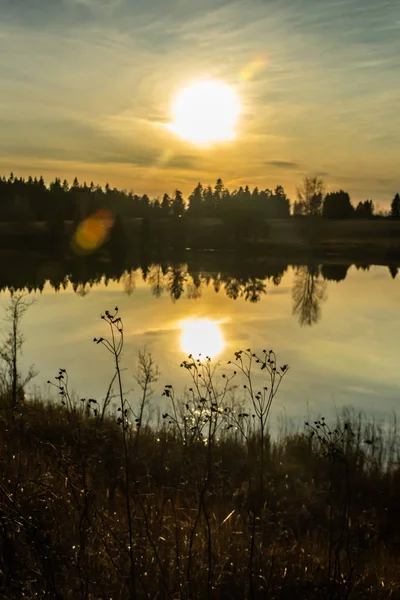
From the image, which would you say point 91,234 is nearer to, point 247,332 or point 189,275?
point 189,275

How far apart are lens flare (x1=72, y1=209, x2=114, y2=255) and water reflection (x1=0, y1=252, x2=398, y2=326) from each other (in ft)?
24.3

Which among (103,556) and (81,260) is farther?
(81,260)

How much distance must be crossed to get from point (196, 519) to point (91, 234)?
11050 centimetres

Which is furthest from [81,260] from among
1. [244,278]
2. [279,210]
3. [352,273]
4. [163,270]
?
[279,210]

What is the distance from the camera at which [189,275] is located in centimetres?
6812

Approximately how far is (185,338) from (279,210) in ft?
496

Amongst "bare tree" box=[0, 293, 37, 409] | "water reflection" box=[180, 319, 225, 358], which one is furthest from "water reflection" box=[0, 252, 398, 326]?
"bare tree" box=[0, 293, 37, 409]

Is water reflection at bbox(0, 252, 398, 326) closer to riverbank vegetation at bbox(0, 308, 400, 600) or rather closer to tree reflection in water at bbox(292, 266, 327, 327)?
tree reflection in water at bbox(292, 266, 327, 327)

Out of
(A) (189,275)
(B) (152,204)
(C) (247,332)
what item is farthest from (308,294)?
(B) (152,204)

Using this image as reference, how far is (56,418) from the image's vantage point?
15.1 m

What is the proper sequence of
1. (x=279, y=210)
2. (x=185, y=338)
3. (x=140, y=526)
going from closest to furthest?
(x=140, y=526) → (x=185, y=338) → (x=279, y=210)

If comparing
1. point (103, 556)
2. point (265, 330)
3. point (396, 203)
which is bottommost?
point (265, 330)

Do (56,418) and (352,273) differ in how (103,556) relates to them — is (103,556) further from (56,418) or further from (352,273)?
(352,273)

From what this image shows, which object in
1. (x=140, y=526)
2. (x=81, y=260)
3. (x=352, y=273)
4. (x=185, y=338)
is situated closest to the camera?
(x=140, y=526)
